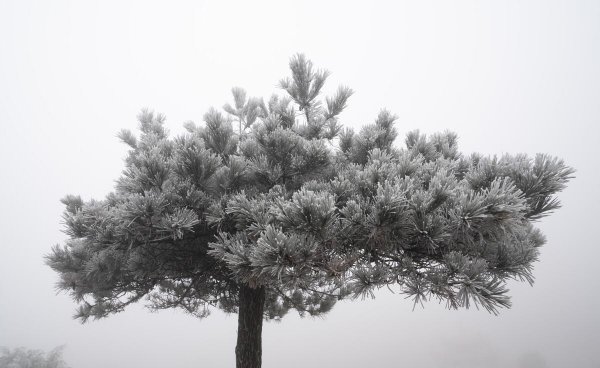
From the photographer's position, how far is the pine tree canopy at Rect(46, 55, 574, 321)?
5.81 ft

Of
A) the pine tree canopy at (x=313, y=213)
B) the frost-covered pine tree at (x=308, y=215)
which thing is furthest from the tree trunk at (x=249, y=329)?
the pine tree canopy at (x=313, y=213)

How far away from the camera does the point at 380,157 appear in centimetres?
245

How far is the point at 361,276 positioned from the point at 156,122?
11.1 ft

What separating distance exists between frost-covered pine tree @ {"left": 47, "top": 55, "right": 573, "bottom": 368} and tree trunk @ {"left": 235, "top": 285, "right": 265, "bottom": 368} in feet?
0.04

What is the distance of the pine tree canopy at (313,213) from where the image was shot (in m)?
1.77

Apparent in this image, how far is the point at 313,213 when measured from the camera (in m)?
1.73

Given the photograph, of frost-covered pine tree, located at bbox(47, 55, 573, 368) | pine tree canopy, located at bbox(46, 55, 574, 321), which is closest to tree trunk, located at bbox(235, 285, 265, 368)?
frost-covered pine tree, located at bbox(47, 55, 573, 368)

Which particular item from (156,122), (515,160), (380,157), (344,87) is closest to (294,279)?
(380,157)

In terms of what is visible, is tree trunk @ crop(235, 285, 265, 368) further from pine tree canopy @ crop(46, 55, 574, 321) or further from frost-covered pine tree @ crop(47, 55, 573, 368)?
pine tree canopy @ crop(46, 55, 574, 321)

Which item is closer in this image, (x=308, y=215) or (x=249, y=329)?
(x=308, y=215)

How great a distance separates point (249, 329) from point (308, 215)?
227 cm

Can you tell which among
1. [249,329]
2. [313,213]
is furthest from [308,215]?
[249,329]

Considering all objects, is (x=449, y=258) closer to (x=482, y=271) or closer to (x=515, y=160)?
(x=482, y=271)

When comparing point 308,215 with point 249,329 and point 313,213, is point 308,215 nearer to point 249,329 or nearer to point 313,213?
point 313,213
